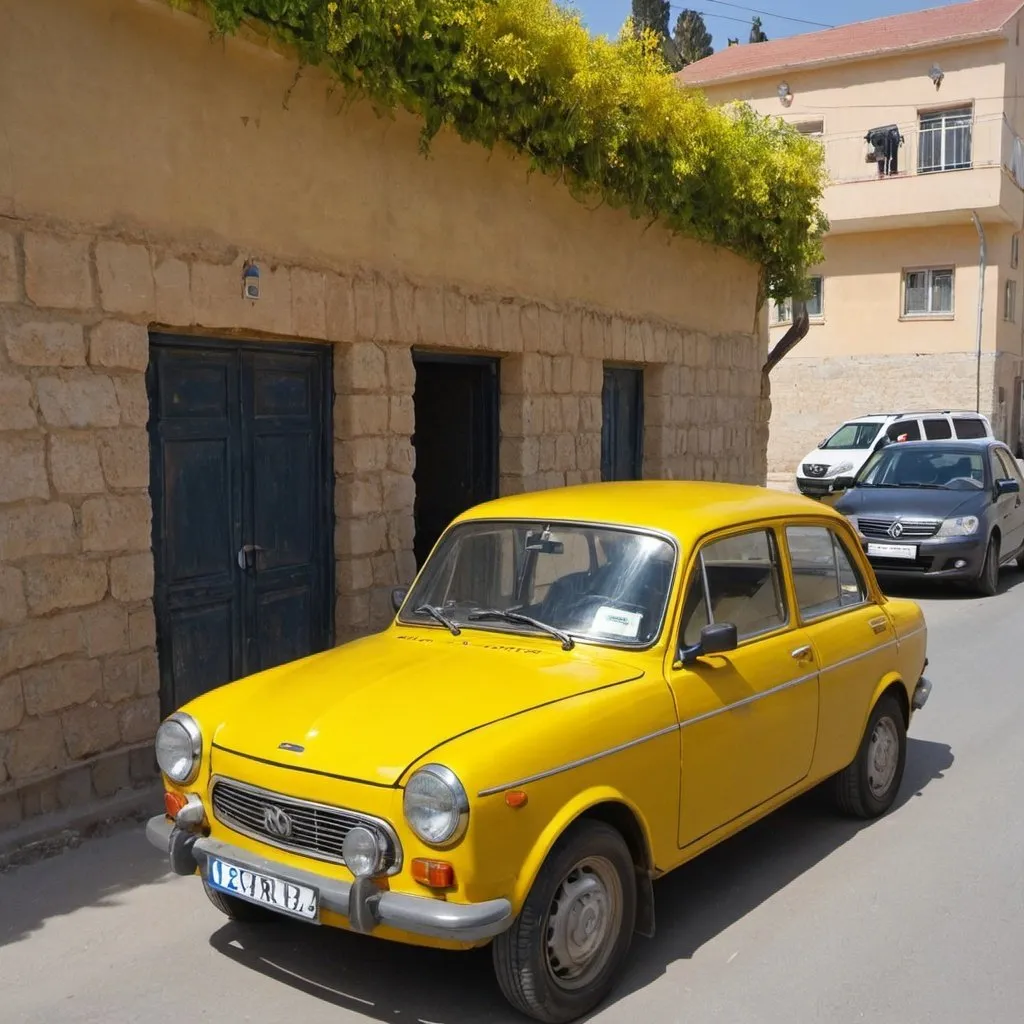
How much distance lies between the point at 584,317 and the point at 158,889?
617 centimetres

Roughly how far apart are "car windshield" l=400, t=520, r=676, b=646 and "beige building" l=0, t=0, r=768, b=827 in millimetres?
1825

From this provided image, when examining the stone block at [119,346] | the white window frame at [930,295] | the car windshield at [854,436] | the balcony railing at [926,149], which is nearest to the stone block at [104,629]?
the stone block at [119,346]

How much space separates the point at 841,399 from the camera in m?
29.2

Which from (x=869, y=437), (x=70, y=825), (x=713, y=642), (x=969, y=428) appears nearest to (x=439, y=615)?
(x=713, y=642)

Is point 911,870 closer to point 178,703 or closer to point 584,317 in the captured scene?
point 178,703

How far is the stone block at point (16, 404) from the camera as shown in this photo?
5.17 meters

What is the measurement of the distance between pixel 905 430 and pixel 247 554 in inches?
669

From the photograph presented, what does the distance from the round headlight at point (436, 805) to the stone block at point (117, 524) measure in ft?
9.52

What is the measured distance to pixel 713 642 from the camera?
420 centimetres

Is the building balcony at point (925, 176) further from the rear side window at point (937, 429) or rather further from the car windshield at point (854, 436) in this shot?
the rear side window at point (937, 429)

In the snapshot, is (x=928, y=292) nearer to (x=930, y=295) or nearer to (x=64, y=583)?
(x=930, y=295)

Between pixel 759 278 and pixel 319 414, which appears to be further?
pixel 759 278

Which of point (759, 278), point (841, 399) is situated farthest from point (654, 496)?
point (841, 399)

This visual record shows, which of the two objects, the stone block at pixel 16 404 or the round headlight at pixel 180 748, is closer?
the round headlight at pixel 180 748
